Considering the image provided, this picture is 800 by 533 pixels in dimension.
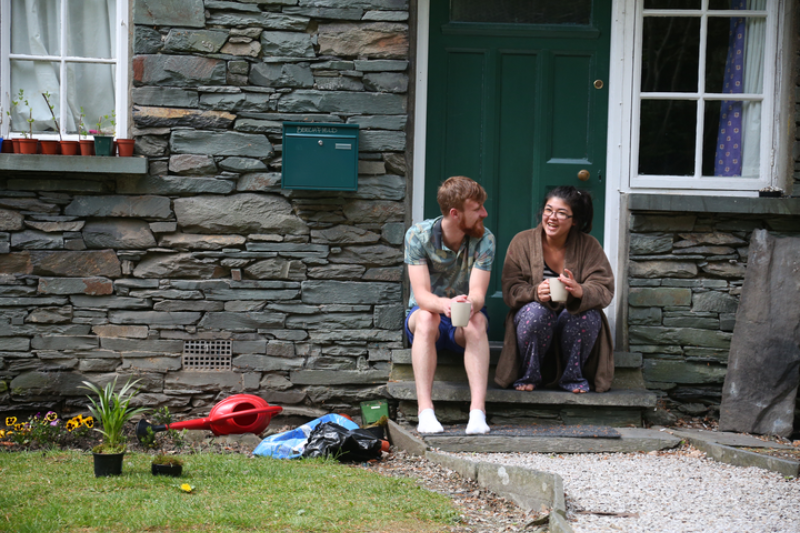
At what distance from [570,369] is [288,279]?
1679mm

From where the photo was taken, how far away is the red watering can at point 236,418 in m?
3.91

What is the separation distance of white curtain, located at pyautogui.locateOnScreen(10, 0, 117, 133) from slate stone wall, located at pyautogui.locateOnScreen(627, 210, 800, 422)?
3268 mm

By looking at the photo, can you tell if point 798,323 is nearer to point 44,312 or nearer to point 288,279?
point 288,279

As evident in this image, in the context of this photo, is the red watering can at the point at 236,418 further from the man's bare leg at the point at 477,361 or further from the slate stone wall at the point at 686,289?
the slate stone wall at the point at 686,289

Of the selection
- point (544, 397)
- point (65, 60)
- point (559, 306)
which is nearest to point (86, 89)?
point (65, 60)

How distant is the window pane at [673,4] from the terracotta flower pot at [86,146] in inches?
134

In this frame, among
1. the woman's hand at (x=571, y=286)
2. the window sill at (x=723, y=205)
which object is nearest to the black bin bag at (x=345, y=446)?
the woman's hand at (x=571, y=286)

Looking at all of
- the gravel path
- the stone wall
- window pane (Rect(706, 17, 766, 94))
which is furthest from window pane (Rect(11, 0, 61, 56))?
window pane (Rect(706, 17, 766, 94))

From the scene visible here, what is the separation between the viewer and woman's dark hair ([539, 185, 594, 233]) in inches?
158

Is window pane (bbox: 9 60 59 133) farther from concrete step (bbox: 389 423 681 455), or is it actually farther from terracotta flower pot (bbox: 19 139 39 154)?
concrete step (bbox: 389 423 681 455)

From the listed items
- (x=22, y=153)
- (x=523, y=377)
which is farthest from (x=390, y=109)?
(x=22, y=153)

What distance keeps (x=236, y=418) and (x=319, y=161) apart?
149 cm

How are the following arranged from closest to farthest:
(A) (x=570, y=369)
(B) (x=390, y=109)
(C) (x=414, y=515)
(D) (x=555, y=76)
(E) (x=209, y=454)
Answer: (C) (x=414, y=515), (E) (x=209, y=454), (A) (x=570, y=369), (B) (x=390, y=109), (D) (x=555, y=76)

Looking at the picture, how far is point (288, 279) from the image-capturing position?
14.3 ft
